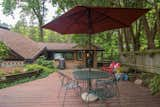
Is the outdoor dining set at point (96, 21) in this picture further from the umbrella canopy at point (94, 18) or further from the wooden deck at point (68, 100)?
the wooden deck at point (68, 100)

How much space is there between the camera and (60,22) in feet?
19.3

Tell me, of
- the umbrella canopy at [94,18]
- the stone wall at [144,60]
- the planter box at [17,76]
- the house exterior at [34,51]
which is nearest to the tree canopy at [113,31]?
the stone wall at [144,60]

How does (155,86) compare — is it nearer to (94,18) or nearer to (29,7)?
(94,18)

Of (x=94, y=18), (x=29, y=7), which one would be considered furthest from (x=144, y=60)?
(x=29, y=7)

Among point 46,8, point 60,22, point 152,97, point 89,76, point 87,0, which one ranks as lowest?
point 152,97

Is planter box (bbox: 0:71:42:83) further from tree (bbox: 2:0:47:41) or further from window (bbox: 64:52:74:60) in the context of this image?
window (bbox: 64:52:74:60)

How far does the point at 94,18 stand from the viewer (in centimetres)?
571

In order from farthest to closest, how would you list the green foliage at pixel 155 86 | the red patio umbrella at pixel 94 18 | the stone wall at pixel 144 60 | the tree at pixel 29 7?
1. the tree at pixel 29 7
2. the stone wall at pixel 144 60
3. the green foliage at pixel 155 86
4. the red patio umbrella at pixel 94 18

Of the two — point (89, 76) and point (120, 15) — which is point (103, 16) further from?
point (89, 76)

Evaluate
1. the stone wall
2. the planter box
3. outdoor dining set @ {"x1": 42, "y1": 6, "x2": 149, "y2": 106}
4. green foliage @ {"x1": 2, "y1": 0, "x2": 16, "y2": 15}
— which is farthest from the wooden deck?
green foliage @ {"x1": 2, "y1": 0, "x2": 16, "y2": 15}

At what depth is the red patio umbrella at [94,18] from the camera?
490cm

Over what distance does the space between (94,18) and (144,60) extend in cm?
532

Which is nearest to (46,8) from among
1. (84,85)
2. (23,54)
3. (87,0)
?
(23,54)

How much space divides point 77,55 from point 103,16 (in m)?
19.0
